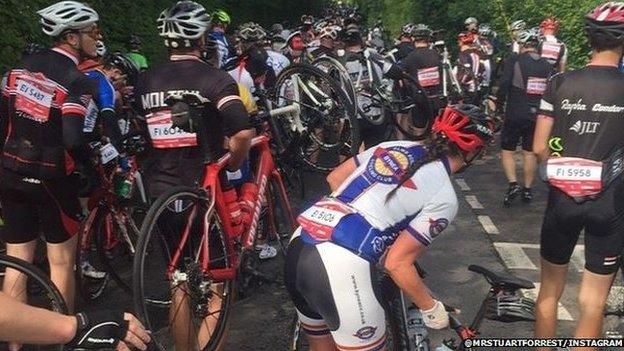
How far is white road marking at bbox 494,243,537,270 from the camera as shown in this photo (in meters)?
5.62

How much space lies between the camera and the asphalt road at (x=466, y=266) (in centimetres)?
443

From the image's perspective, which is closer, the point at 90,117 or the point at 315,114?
the point at 90,117

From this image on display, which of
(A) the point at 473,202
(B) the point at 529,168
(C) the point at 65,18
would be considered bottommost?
(A) the point at 473,202

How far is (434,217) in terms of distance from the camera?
2779 millimetres

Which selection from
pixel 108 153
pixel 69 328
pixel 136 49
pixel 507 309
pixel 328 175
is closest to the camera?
pixel 69 328

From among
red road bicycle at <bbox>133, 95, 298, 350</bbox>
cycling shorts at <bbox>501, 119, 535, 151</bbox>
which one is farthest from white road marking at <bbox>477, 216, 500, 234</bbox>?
red road bicycle at <bbox>133, 95, 298, 350</bbox>

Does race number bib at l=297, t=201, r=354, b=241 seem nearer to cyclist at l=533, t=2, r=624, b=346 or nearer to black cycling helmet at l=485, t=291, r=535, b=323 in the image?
black cycling helmet at l=485, t=291, r=535, b=323

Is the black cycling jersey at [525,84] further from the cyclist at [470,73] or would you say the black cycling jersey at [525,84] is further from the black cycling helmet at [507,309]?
the black cycling helmet at [507,309]

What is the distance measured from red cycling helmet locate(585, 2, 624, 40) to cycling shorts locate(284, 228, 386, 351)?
1.96 m

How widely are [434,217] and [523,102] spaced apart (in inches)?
216

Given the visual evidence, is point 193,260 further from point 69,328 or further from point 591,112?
point 591,112

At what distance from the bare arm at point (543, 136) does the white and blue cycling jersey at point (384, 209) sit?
1246 millimetres

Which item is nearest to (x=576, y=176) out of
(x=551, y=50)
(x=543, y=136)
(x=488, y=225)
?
(x=543, y=136)

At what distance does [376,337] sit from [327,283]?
0.36 m
